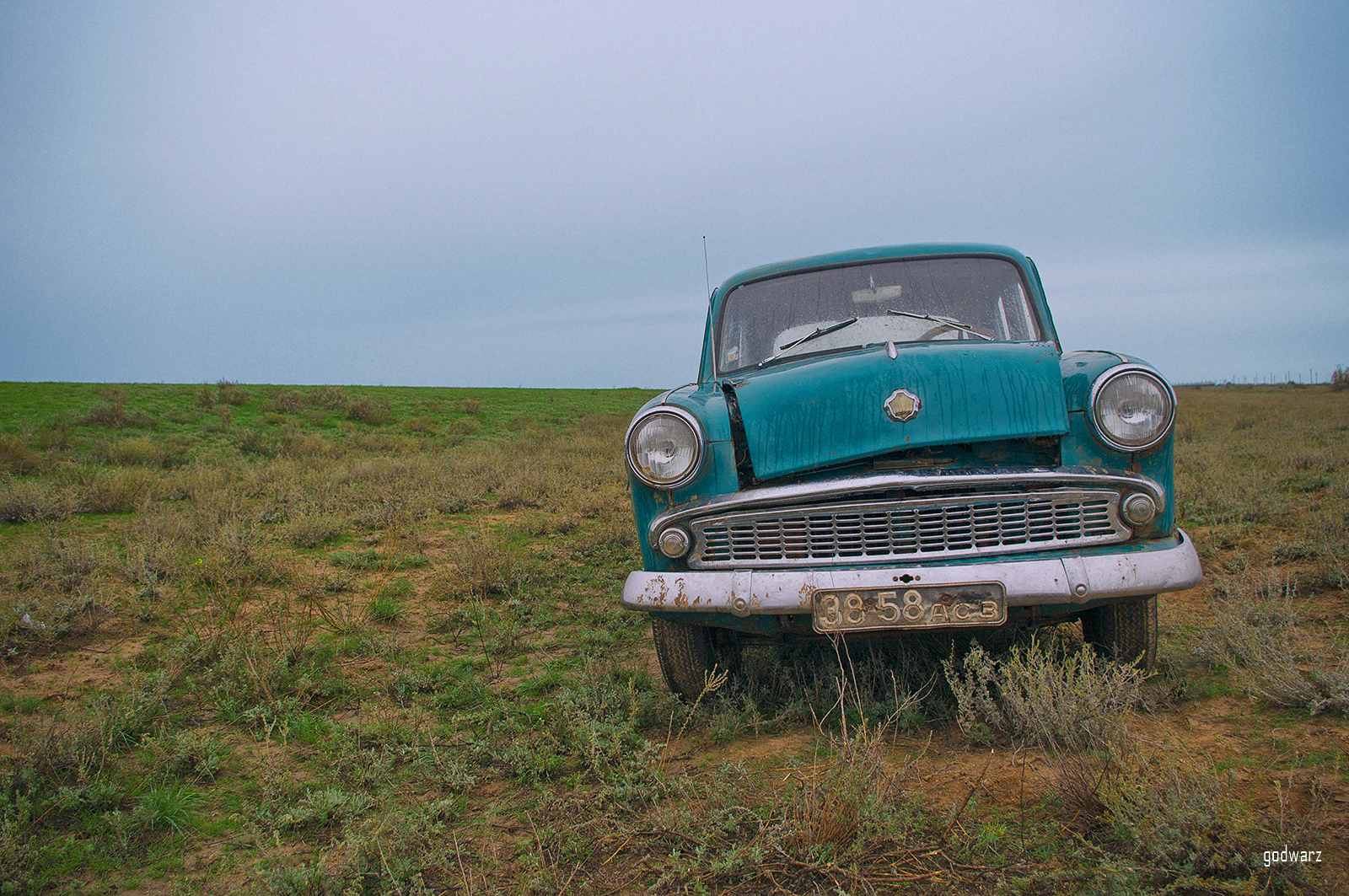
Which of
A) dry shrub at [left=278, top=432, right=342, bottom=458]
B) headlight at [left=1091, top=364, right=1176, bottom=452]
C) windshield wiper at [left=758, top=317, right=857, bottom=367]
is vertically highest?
windshield wiper at [left=758, top=317, right=857, bottom=367]

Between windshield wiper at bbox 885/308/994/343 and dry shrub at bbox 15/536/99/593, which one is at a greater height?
windshield wiper at bbox 885/308/994/343

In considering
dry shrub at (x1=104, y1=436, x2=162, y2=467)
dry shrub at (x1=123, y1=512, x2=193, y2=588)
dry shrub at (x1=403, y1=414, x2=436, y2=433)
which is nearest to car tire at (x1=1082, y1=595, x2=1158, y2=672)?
dry shrub at (x1=123, y1=512, x2=193, y2=588)

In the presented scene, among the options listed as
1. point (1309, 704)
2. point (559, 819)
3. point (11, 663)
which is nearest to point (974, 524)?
point (1309, 704)

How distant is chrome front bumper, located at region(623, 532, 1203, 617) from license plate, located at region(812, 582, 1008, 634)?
0.08 feet

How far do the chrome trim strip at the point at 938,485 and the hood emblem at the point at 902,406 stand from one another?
0.18 meters

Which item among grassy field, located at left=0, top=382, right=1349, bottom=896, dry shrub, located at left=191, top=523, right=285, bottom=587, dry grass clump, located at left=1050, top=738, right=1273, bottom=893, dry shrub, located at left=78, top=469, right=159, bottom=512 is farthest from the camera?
dry shrub, located at left=78, top=469, right=159, bottom=512

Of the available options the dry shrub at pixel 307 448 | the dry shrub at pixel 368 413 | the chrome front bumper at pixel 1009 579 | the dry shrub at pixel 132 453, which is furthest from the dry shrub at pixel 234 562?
the dry shrub at pixel 368 413

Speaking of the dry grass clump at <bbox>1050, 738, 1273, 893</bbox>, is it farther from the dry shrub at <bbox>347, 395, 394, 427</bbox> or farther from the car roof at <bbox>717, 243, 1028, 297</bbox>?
the dry shrub at <bbox>347, 395, 394, 427</bbox>

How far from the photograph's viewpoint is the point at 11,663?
3.37m

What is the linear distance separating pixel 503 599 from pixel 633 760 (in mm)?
2467

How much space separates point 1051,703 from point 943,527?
0.55 m

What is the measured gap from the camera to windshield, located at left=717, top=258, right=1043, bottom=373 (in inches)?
132

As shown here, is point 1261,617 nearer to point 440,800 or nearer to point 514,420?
point 440,800

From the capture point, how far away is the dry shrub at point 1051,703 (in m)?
2.04
